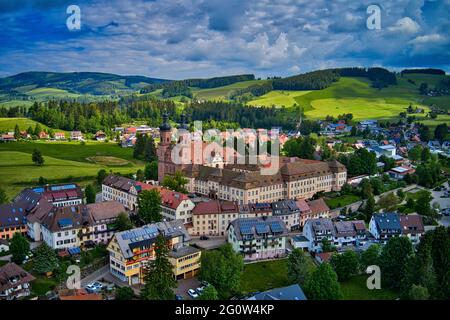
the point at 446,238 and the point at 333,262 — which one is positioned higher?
the point at 446,238

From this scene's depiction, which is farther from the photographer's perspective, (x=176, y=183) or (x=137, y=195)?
(x=176, y=183)

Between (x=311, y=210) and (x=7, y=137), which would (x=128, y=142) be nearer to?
(x=7, y=137)

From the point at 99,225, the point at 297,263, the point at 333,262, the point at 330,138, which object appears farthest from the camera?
the point at 330,138

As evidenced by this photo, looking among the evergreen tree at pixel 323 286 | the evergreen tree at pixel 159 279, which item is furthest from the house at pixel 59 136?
the evergreen tree at pixel 323 286

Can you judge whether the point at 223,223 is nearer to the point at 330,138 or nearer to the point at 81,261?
the point at 81,261

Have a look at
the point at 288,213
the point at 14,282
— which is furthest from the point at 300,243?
the point at 14,282

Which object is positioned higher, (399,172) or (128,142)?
(128,142)

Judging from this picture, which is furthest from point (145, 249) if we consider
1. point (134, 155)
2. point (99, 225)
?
point (134, 155)
